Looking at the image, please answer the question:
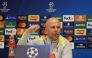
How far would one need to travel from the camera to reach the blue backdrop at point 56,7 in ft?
8.29

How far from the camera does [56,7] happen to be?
2547 millimetres

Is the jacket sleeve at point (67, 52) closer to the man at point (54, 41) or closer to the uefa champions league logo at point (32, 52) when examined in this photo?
the man at point (54, 41)

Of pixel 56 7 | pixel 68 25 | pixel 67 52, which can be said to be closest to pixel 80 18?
pixel 68 25

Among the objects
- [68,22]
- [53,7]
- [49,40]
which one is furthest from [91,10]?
[49,40]

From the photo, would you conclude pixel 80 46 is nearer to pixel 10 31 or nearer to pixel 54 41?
pixel 54 41

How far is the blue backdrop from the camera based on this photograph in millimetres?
2525

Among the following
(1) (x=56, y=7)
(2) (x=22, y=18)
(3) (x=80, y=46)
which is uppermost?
(1) (x=56, y=7)

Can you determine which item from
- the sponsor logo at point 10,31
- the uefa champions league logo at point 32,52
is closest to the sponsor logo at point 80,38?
the sponsor logo at point 10,31

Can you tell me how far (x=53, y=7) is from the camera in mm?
2541

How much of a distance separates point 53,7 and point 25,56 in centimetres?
130

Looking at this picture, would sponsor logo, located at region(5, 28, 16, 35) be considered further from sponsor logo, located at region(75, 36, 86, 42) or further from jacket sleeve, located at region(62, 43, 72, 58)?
jacket sleeve, located at region(62, 43, 72, 58)

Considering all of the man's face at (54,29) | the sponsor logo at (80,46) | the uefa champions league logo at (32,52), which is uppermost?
the man's face at (54,29)

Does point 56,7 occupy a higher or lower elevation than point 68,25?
higher

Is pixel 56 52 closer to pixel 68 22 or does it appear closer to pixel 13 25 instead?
pixel 68 22
